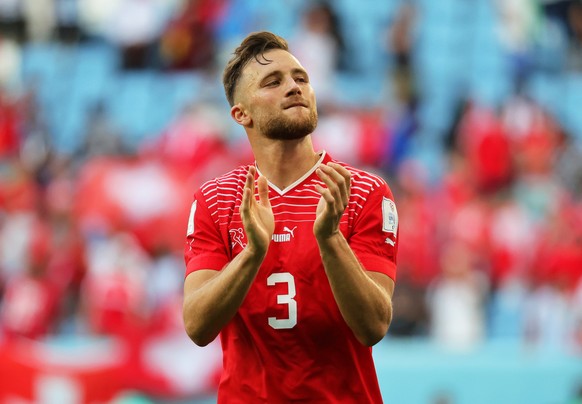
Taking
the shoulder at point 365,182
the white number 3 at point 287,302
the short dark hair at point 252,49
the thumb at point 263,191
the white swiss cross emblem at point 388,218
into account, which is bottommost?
the white number 3 at point 287,302

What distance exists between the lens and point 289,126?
4.00 metres

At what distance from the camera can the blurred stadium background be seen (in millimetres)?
9102

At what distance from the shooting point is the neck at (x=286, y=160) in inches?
162

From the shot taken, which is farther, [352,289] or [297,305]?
[297,305]

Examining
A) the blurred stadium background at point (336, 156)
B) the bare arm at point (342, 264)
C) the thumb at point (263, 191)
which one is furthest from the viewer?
the blurred stadium background at point (336, 156)

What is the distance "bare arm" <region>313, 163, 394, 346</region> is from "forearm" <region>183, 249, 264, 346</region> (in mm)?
222

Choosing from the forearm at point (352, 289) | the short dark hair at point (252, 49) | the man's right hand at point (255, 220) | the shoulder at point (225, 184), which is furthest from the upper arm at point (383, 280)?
the short dark hair at point (252, 49)

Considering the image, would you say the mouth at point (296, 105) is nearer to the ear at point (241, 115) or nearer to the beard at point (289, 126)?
the beard at point (289, 126)

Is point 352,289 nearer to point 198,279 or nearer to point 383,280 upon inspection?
point 383,280

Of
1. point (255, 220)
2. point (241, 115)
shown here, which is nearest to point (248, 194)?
point (255, 220)

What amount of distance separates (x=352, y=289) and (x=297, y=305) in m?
0.28

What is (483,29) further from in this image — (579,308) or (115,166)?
(579,308)

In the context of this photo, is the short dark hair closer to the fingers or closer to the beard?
the beard

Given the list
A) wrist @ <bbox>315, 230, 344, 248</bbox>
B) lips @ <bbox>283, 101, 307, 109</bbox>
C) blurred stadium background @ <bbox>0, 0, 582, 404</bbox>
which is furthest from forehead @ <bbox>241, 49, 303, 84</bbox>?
blurred stadium background @ <bbox>0, 0, 582, 404</bbox>
